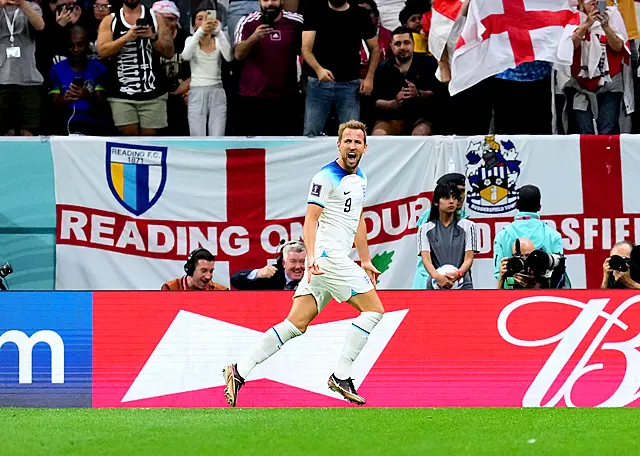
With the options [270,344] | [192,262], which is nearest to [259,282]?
[192,262]

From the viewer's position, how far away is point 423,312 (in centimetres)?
1084

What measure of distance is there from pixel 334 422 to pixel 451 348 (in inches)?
101

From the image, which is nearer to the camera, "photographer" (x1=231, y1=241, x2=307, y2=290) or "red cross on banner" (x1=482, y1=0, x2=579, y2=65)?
"photographer" (x1=231, y1=241, x2=307, y2=290)

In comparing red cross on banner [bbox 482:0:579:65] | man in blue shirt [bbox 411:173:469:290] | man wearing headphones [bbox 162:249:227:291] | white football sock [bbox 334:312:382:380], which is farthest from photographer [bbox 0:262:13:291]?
red cross on banner [bbox 482:0:579:65]

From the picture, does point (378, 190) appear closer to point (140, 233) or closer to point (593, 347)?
point (140, 233)

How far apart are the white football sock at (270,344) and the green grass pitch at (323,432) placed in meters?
0.37

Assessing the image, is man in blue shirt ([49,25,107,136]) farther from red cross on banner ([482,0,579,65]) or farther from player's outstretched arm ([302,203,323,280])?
player's outstretched arm ([302,203,323,280])

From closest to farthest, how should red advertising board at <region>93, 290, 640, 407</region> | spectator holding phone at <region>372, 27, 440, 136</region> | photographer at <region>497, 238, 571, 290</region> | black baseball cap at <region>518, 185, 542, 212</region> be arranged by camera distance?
red advertising board at <region>93, 290, 640, 407</region>, photographer at <region>497, 238, 571, 290</region>, black baseball cap at <region>518, 185, 542, 212</region>, spectator holding phone at <region>372, 27, 440, 136</region>

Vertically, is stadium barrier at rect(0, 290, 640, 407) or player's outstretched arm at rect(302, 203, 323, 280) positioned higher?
player's outstretched arm at rect(302, 203, 323, 280)

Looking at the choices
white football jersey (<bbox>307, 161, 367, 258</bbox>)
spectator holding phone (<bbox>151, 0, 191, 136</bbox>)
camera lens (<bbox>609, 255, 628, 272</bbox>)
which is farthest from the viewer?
spectator holding phone (<bbox>151, 0, 191, 136</bbox>)

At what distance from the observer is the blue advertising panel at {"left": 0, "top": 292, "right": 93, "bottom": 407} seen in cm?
1077

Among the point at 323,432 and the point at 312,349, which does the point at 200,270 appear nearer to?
the point at 312,349

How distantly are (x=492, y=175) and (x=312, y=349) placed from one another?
3841 millimetres

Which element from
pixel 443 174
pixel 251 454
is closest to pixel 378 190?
pixel 443 174
